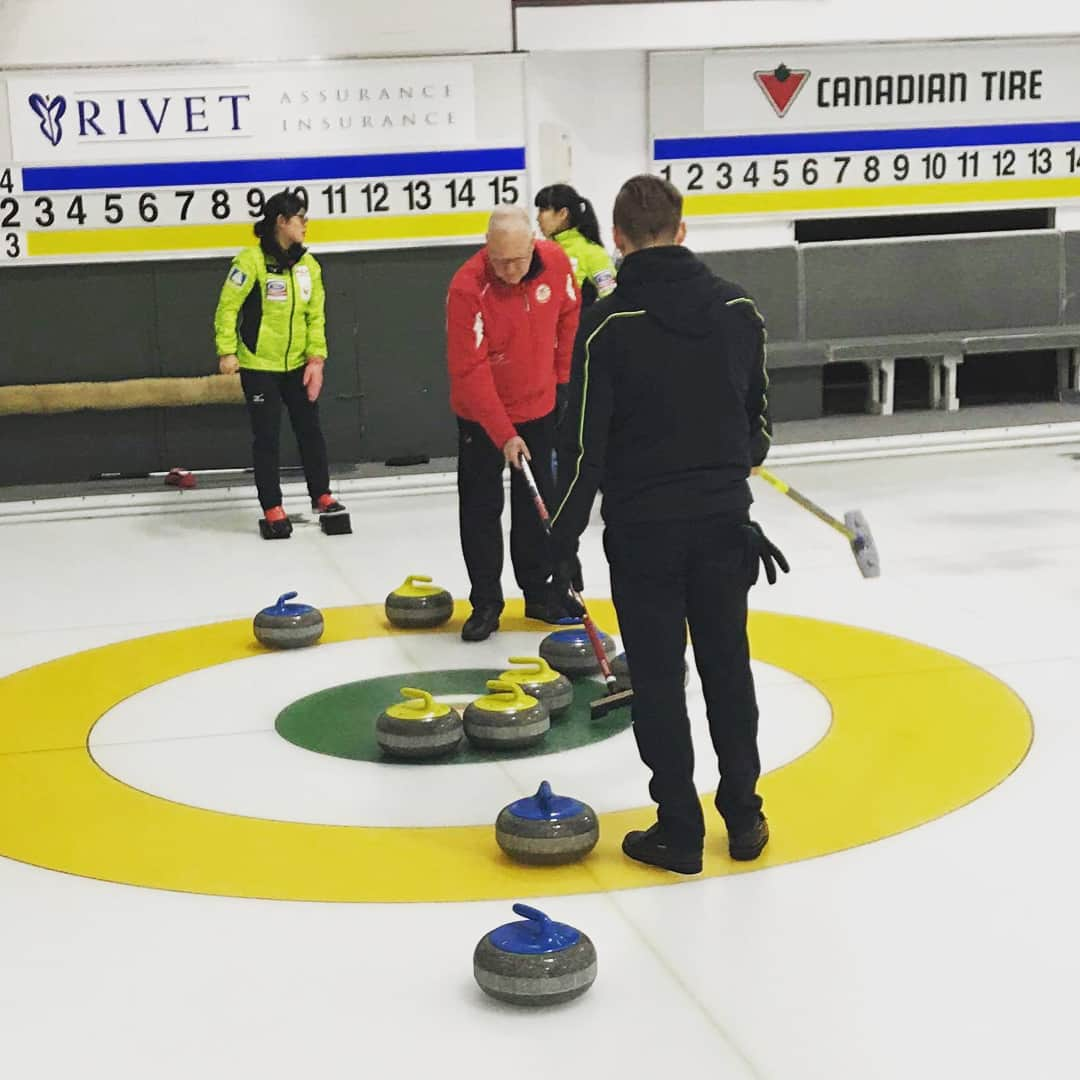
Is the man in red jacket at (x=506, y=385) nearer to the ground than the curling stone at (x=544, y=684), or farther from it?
farther from it

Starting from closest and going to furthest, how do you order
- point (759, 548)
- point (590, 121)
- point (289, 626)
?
point (759, 548), point (289, 626), point (590, 121)

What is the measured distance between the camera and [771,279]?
1159 cm

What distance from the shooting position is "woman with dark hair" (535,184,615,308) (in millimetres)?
8039

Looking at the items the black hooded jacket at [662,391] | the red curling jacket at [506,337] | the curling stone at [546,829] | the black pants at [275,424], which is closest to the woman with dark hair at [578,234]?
the red curling jacket at [506,337]

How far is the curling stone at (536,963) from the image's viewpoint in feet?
11.2

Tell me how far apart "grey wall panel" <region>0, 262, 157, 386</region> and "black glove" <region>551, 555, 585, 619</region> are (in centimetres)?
456

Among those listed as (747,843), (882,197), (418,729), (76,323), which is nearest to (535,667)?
(418,729)

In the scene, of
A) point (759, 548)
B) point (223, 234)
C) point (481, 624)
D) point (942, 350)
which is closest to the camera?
point (759, 548)

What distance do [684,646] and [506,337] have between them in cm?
261

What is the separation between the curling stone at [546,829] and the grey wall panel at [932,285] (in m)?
8.11

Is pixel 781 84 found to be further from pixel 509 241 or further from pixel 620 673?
pixel 620 673

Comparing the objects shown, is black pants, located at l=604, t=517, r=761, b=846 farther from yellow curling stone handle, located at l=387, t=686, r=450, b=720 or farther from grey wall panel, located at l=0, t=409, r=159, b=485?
grey wall panel, located at l=0, t=409, r=159, b=485

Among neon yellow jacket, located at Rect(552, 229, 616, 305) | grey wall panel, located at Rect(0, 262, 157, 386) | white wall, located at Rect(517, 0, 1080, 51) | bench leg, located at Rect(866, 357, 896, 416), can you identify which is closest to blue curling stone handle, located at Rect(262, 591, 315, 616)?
neon yellow jacket, located at Rect(552, 229, 616, 305)

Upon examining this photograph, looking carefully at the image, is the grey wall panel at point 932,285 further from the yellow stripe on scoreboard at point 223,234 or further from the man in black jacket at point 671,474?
the man in black jacket at point 671,474
